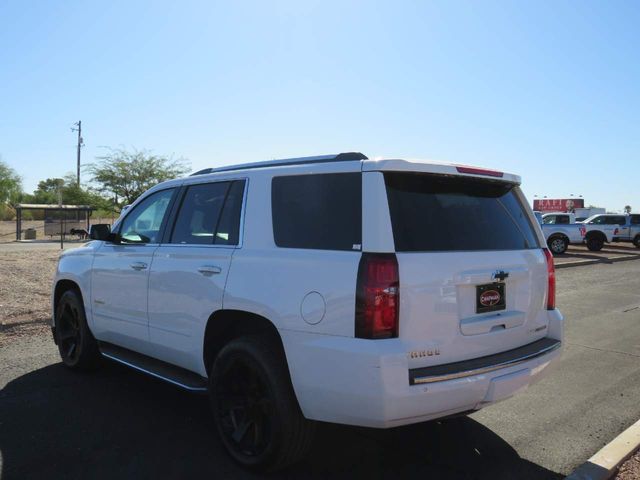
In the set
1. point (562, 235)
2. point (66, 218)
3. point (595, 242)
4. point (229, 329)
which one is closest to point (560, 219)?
point (562, 235)

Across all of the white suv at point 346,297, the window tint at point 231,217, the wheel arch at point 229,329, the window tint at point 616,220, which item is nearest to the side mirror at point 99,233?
the white suv at point 346,297

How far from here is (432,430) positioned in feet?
14.0

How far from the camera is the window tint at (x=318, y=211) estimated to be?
3172mm

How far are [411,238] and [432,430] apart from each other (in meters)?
1.90

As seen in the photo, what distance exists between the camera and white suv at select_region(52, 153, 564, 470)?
9.71 feet

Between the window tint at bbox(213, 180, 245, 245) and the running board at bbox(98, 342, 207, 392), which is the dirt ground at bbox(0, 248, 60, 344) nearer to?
the running board at bbox(98, 342, 207, 392)

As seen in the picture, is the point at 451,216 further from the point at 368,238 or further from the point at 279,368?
the point at 279,368

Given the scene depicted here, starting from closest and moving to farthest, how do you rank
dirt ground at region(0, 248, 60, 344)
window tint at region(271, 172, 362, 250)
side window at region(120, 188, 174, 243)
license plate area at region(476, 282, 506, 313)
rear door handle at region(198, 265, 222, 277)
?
window tint at region(271, 172, 362, 250)
license plate area at region(476, 282, 506, 313)
rear door handle at region(198, 265, 222, 277)
side window at region(120, 188, 174, 243)
dirt ground at region(0, 248, 60, 344)

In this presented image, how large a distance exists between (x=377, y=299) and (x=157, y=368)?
2.24m

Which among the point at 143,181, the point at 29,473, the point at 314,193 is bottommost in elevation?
the point at 29,473

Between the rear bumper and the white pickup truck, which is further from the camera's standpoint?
the white pickup truck

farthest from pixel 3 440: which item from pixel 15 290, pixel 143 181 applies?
pixel 143 181

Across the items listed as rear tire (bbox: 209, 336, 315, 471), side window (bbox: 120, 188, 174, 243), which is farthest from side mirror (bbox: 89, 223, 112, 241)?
rear tire (bbox: 209, 336, 315, 471)

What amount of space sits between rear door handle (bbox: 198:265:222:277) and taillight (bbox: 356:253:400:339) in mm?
1211
